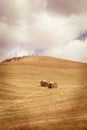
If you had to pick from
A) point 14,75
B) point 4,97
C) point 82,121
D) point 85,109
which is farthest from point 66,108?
point 14,75

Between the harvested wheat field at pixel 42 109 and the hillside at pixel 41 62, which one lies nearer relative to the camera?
the harvested wheat field at pixel 42 109

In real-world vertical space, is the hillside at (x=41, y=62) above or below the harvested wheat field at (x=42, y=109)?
above

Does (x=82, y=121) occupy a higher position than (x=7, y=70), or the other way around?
(x=7, y=70)

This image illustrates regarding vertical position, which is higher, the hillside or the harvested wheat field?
the hillside

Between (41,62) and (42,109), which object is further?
(41,62)

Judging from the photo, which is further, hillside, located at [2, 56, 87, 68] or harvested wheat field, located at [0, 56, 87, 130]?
hillside, located at [2, 56, 87, 68]

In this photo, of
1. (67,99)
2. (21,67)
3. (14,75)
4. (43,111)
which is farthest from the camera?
(21,67)

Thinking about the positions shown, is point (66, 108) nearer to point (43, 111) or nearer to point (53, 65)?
point (43, 111)

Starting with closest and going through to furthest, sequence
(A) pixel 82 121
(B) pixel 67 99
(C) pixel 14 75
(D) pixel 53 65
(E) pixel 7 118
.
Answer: (A) pixel 82 121, (E) pixel 7 118, (B) pixel 67 99, (C) pixel 14 75, (D) pixel 53 65

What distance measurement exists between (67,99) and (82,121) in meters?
8.35

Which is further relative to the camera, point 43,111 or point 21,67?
point 21,67

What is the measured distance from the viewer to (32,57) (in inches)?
2960

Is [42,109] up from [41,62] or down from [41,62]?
down

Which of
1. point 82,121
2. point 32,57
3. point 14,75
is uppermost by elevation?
point 32,57
